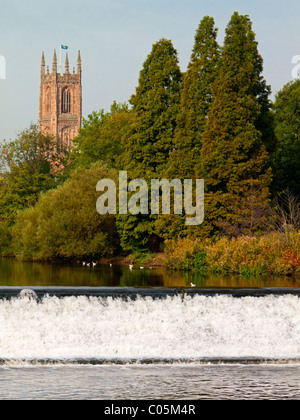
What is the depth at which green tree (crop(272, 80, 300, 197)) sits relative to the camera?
3769 cm

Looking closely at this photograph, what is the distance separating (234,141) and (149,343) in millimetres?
17231

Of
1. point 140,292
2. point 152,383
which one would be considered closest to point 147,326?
point 140,292

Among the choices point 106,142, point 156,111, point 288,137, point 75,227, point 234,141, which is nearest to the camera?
point 234,141

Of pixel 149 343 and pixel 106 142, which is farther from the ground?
pixel 106 142

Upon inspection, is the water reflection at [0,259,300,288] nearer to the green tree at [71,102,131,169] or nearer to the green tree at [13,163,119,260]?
the green tree at [13,163,119,260]

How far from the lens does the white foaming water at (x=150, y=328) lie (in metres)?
14.8

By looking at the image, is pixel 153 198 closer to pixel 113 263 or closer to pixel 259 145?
pixel 113 263

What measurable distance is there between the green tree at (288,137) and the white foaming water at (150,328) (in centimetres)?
1948

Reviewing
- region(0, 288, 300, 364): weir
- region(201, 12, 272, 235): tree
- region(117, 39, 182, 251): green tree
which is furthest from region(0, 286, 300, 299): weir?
region(117, 39, 182, 251): green tree

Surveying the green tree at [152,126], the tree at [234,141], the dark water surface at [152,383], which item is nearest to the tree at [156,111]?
the green tree at [152,126]

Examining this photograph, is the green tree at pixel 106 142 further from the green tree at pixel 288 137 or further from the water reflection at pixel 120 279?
the water reflection at pixel 120 279

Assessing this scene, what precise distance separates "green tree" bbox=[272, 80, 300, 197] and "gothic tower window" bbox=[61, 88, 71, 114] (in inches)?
4669

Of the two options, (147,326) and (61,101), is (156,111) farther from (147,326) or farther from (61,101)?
(61,101)

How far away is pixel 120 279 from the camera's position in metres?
26.0
